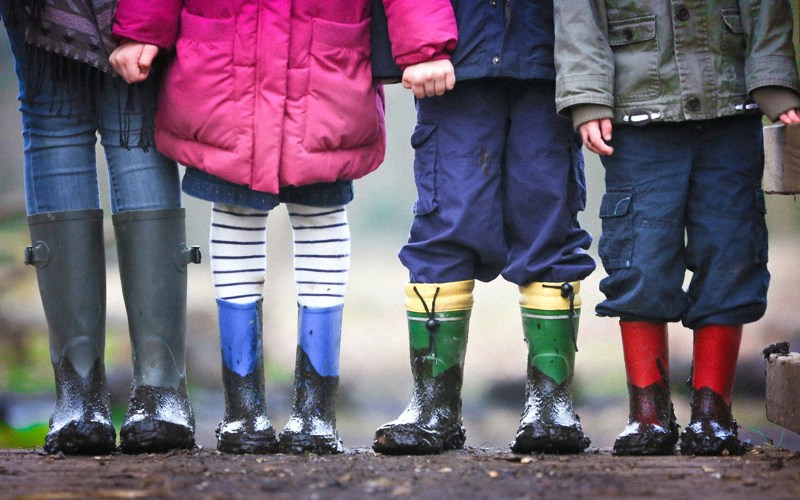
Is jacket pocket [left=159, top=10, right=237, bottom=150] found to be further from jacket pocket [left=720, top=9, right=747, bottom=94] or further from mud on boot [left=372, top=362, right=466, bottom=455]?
jacket pocket [left=720, top=9, right=747, bottom=94]

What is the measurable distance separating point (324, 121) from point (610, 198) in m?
0.55

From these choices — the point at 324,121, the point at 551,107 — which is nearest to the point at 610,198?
the point at 551,107

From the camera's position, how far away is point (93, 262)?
2.09 m

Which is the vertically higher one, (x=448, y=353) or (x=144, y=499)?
(x=448, y=353)

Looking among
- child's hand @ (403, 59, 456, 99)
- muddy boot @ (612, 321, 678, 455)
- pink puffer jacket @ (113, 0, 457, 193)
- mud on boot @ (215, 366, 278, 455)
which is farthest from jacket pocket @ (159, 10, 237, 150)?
muddy boot @ (612, 321, 678, 455)

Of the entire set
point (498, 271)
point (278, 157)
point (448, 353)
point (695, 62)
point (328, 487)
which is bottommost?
point (328, 487)

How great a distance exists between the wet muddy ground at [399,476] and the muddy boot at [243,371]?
11 cm

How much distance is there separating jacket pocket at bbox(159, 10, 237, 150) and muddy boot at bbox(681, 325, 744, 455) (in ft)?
3.10

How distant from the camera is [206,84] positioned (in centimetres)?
201

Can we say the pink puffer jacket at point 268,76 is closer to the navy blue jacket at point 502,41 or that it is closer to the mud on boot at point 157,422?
the navy blue jacket at point 502,41

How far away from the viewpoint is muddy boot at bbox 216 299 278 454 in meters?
2.06

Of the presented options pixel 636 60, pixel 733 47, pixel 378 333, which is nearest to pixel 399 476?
pixel 636 60

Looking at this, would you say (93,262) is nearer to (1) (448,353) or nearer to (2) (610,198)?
(1) (448,353)

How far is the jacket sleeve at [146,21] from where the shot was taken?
6.59 ft
